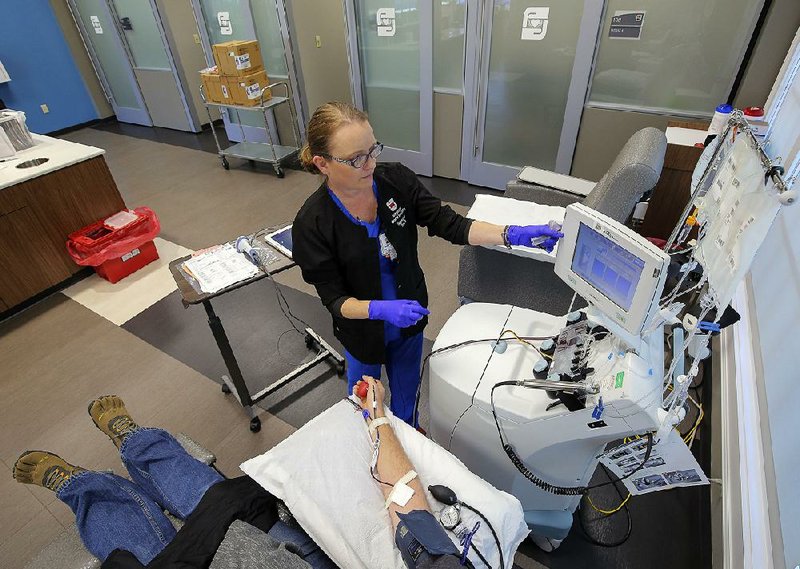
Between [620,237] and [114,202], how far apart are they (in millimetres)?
3400

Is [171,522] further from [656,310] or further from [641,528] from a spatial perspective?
[641,528]

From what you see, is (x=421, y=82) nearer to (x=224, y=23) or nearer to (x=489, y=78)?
(x=489, y=78)

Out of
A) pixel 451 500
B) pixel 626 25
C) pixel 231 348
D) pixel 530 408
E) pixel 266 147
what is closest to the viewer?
pixel 451 500

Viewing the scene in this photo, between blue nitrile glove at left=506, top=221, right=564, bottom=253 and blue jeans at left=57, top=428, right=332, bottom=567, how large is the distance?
3.64ft

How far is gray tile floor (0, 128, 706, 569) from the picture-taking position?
1.63 meters

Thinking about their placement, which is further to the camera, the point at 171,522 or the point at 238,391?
the point at 238,391

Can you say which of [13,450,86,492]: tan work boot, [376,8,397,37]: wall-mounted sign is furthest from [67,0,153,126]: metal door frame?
[13,450,86,492]: tan work boot

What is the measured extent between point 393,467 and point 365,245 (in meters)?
0.64

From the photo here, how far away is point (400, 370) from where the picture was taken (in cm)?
170

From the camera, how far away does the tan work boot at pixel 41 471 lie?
62.8 inches

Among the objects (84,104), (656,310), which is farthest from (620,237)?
(84,104)

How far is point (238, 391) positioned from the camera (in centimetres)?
201

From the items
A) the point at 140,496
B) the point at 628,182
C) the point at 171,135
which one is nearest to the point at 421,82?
the point at 628,182

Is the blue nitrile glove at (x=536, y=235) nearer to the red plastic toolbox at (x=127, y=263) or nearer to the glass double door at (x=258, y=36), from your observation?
the red plastic toolbox at (x=127, y=263)
